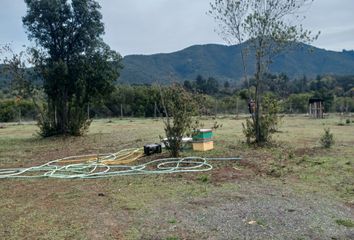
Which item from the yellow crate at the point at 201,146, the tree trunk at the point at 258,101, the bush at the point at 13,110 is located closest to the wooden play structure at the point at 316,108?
the tree trunk at the point at 258,101

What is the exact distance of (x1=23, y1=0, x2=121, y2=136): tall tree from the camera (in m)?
15.8

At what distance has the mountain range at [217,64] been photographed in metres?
64.6

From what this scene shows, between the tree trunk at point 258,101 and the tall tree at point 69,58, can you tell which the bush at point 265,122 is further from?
the tall tree at point 69,58

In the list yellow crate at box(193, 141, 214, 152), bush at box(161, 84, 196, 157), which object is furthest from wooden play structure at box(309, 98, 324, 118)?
bush at box(161, 84, 196, 157)

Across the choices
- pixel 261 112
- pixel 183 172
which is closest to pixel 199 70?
pixel 261 112

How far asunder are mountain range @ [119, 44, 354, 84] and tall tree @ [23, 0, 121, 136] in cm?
3784

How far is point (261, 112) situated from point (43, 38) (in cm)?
926

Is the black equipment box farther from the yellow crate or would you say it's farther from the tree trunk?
the tree trunk

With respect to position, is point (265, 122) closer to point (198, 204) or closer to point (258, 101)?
point (258, 101)

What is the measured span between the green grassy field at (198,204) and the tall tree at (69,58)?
9146 mm

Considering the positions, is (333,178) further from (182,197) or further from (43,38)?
(43,38)

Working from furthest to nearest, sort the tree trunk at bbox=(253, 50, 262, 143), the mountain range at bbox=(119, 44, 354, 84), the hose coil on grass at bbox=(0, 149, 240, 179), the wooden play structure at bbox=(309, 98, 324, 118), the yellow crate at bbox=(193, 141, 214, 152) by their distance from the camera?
the mountain range at bbox=(119, 44, 354, 84) < the wooden play structure at bbox=(309, 98, 324, 118) < the tree trunk at bbox=(253, 50, 262, 143) < the yellow crate at bbox=(193, 141, 214, 152) < the hose coil on grass at bbox=(0, 149, 240, 179)

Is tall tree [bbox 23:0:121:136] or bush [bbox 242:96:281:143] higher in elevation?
tall tree [bbox 23:0:121:136]

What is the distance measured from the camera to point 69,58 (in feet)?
A: 53.0
